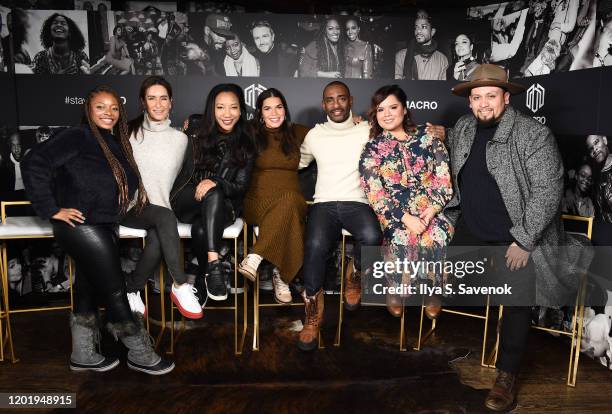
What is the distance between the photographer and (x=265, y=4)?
393 cm

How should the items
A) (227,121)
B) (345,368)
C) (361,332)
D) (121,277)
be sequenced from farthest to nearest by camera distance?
(361,332), (227,121), (345,368), (121,277)

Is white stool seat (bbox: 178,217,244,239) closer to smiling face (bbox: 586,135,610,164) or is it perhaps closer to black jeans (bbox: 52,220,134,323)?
black jeans (bbox: 52,220,134,323)

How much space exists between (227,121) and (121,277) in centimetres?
102

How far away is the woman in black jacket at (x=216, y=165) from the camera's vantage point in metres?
2.63

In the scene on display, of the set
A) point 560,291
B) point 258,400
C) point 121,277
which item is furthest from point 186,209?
point 560,291

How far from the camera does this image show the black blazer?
2.74 m

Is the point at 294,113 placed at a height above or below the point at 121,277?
above

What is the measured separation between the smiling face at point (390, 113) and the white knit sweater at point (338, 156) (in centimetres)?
20

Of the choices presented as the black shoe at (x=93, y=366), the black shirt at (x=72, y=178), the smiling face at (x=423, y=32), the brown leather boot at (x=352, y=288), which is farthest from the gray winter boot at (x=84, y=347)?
the smiling face at (x=423, y=32)

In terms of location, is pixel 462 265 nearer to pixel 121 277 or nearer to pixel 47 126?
pixel 121 277

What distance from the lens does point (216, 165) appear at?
9.19ft

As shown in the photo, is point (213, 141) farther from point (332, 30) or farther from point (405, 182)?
point (332, 30)

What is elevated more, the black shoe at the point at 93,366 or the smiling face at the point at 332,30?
the smiling face at the point at 332,30

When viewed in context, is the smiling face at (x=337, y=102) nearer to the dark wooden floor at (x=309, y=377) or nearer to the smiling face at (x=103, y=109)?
the smiling face at (x=103, y=109)
